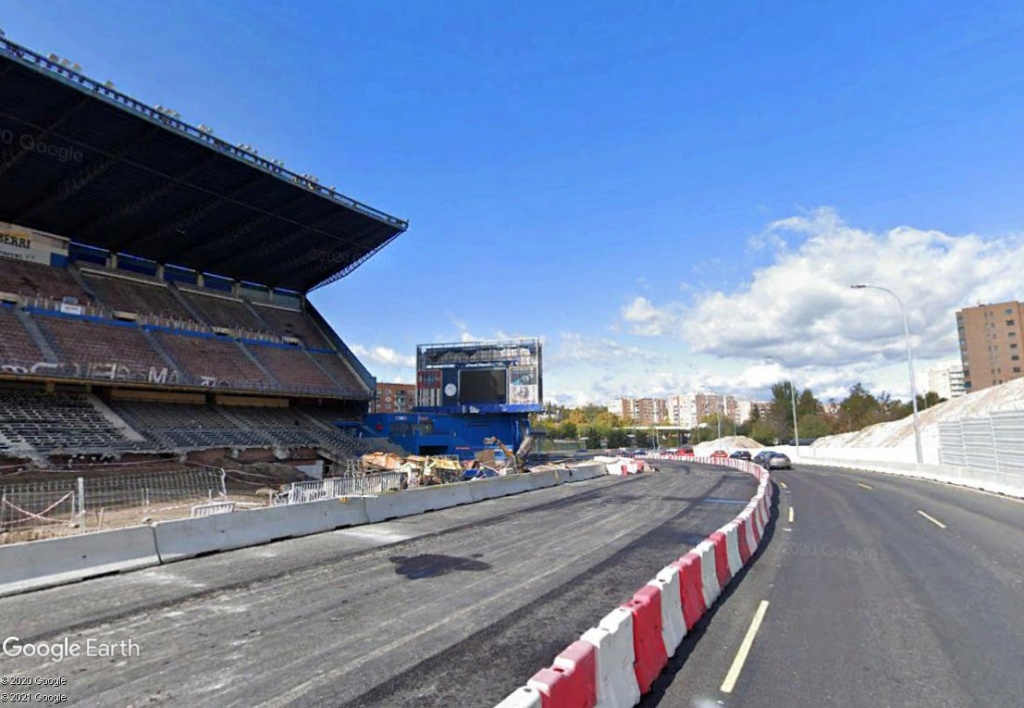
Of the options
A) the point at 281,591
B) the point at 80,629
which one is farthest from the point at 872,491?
the point at 80,629

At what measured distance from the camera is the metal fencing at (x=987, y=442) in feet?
77.8

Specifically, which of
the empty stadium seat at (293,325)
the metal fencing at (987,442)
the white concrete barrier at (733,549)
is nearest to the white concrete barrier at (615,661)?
the white concrete barrier at (733,549)

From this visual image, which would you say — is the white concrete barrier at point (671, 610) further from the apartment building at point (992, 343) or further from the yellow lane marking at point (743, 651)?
the apartment building at point (992, 343)

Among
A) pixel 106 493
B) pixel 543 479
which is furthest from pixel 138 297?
pixel 543 479

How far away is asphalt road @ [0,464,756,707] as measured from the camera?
16.5 feet

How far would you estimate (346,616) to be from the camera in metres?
7.00

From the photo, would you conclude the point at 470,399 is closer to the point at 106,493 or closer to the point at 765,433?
the point at 106,493

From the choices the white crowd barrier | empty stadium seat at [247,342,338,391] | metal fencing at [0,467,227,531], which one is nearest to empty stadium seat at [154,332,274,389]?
empty stadium seat at [247,342,338,391]

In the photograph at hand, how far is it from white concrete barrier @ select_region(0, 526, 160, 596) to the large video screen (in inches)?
1757

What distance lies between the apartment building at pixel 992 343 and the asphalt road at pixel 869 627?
136 metres

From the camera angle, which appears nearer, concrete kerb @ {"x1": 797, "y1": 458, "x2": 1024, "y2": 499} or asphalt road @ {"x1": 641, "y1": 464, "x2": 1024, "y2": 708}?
asphalt road @ {"x1": 641, "y1": 464, "x2": 1024, "y2": 708}

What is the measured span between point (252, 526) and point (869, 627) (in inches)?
451

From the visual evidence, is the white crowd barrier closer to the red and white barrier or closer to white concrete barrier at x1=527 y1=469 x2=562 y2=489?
white concrete barrier at x1=527 y1=469 x2=562 y2=489

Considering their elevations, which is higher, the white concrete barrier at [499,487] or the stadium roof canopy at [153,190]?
the stadium roof canopy at [153,190]
